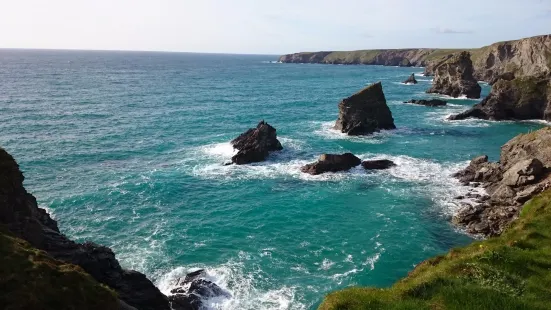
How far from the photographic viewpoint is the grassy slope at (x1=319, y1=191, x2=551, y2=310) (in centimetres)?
1734

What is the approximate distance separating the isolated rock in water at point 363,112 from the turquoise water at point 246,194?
10.5 ft

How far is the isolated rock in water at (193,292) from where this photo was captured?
2955cm

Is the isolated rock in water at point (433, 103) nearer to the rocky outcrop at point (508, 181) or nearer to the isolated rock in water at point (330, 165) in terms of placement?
the rocky outcrop at point (508, 181)

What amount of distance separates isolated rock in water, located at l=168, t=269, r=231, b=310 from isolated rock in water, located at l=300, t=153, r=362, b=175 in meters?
29.5

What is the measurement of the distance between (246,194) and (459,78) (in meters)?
106

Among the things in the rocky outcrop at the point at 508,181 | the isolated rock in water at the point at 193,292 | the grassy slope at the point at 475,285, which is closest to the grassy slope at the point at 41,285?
the grassy slope at the point at 475,285

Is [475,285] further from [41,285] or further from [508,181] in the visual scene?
[508,181]

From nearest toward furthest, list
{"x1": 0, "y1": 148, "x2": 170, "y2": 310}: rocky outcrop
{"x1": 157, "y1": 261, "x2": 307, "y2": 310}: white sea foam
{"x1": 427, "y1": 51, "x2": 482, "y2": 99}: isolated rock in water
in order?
{"x1": 0, "y1": 148, "x2": 170, "y2": 310}: rocky outcrop → {"x1": 157, "y1": 261, "x2": 307, "y2": 310}: white sea foam → {"x1": 427, "y1": 51, "x2": 482, "y2": 99}: isolated rock in water

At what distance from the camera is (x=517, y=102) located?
93625 millimetres

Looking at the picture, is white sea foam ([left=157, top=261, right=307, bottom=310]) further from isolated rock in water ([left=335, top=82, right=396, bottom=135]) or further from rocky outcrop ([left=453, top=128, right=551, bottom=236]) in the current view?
isolated rock in water ([left=335, top=82, right=396, bottom=135])

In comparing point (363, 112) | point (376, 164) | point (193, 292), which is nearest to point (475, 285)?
point (193, 292)

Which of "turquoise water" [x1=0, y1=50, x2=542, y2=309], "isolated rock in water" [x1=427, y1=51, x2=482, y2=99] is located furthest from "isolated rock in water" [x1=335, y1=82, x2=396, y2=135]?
"isolated rock in water" [x1=427, y1=51, x2=482, y2=99]

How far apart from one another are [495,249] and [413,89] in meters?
144

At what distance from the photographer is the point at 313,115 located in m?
107
